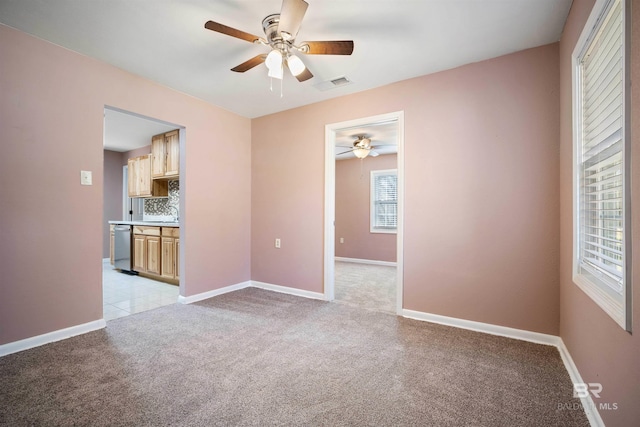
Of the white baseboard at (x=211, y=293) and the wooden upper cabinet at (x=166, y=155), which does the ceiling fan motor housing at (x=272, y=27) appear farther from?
the wooden upper cabinet at (x=166, y=155)

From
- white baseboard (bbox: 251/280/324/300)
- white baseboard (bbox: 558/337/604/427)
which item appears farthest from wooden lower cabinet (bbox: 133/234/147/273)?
white baseboard (bbox: 558/337/604/427)

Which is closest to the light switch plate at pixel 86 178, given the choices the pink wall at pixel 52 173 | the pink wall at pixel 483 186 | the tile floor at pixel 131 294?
the pink wall at pixel 52 173

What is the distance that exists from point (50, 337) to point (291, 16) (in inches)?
118

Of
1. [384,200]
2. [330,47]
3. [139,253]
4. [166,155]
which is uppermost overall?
[330,47]

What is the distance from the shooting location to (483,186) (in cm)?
258

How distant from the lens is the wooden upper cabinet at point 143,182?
5348 mm

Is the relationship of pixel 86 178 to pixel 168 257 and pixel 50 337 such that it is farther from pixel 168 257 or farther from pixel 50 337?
pixel 168 257

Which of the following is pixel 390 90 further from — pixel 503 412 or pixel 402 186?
pixel 503 412

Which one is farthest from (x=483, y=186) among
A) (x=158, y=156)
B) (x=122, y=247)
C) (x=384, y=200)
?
(x=122, y=247)

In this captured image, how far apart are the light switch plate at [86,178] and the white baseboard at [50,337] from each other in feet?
4.05

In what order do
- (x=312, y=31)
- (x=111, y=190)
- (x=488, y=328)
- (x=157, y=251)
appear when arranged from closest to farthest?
(x=312, y=31), (x=488, y=328), (x=157, y=251), (x=111, y=190)

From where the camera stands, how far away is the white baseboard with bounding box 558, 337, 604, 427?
141 centimetres

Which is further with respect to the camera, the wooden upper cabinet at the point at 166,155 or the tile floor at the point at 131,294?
the wooden upper cabinet at the point at 166,155

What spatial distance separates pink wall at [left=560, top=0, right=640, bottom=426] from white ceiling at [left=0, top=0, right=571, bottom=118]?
0.42 m
